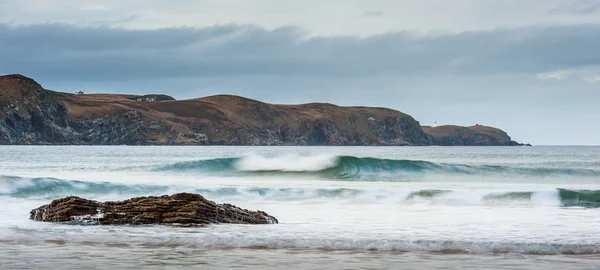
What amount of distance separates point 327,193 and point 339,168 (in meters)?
19.1

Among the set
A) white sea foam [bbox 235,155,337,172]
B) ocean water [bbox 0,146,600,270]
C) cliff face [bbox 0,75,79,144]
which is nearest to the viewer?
ocean water [bbox 0,146,600,270]

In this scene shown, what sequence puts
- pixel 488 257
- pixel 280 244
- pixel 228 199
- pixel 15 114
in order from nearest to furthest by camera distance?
pixel 488 257 → pixel 280 244 → pixel 228 199 → pixel 15 114

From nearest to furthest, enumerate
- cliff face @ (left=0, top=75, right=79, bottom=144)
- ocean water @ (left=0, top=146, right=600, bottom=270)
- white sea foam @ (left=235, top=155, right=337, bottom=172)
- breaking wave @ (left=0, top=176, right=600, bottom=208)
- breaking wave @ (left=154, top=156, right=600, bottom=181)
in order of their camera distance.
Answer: ocean water @ (left=0, top=146, right=600, bottom=270) → breaking wave @ (left=0, top=176, right=600, bottom=208) → breaking wave @ (left=154, top=156, right=600, bottom=181) → white sea foam @ (left=235, top=155, right=337, bottom=172) → cliff face @ (left=0, top=75, right=79, bottom=144)

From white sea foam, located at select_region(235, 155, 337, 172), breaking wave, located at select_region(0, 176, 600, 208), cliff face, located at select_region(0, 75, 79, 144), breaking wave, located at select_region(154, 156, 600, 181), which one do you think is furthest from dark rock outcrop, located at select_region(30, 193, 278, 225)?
cliff face, located at select_region(0, 75, 79, 144)

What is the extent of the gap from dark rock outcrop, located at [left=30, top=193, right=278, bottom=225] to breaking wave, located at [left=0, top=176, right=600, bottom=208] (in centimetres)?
915

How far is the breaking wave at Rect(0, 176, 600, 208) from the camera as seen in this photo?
23.8 meters

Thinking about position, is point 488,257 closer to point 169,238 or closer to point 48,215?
point 169,238

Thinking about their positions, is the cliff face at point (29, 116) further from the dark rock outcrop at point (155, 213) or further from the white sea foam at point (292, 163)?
the dark rock outcrop at point (155, 213)

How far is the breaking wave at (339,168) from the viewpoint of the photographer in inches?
1735

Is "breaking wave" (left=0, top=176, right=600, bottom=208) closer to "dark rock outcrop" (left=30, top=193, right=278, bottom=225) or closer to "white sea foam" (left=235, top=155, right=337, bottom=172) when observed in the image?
"dark rock outcrop" (left=30, top=193, right=278, bottom=225)

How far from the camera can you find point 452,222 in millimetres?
15305

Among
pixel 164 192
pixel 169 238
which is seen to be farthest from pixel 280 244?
pixel 164 192

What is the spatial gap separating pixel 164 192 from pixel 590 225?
15.2 metres

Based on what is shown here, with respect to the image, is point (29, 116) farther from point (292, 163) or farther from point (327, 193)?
point (327, 193)
